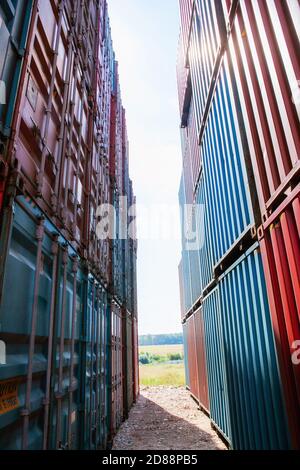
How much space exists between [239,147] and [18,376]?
3457 millimetres

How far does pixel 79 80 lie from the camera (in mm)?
5047

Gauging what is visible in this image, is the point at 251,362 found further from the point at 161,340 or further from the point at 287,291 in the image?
the point at 161,340

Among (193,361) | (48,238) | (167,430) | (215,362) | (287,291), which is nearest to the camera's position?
(287,291)

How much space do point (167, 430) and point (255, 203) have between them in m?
7.00

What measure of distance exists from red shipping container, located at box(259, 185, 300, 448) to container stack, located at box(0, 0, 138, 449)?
Result: 2098 mm

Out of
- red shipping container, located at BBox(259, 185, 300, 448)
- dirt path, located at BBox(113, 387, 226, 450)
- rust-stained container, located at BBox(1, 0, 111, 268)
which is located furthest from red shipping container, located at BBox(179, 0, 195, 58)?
dirt path, located at BBox(113, 387, 226, 450)

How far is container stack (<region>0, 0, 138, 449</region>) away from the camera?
239 cm

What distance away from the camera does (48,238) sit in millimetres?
3248

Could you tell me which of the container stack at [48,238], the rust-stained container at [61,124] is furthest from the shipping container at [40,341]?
the rust-stained container at [61,124]

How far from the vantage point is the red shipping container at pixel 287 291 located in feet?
8.80

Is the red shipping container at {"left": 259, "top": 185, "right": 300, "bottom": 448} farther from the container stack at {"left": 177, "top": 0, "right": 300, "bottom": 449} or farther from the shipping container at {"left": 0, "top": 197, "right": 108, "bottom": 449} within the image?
the shipping container at {"left": 0, "top": 197, "right": 108, "bottom": 449}

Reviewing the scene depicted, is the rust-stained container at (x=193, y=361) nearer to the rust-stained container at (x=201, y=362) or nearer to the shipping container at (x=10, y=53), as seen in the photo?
the rust-stained container at (x=201, y=362)

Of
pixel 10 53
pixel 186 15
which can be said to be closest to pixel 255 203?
pixel 10 53

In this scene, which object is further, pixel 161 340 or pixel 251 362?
pixel 161 340
